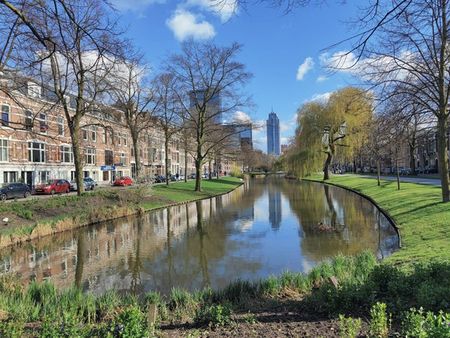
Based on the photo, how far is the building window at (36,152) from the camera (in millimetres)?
42750

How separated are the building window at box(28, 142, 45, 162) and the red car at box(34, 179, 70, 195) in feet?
22.6

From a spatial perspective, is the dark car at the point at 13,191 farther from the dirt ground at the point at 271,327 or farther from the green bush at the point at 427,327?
the green bush at the point at 427,327

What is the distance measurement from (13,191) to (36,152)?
516 inches

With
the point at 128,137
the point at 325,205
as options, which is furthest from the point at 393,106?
the point at 128,137

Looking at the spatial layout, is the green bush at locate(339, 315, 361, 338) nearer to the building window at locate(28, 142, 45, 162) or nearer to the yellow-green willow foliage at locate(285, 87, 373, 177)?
the building window at locate(28, 142, 45, 162)

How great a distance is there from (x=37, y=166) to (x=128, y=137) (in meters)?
27.7

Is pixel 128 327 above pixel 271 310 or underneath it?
above

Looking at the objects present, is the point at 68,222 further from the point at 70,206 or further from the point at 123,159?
the point at 123,159

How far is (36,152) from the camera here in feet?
144

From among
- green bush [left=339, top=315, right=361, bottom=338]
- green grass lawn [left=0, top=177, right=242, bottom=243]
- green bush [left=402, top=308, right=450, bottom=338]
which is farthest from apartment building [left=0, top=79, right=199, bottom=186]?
green bush [left=402, top=308, right=450, bottom=338]

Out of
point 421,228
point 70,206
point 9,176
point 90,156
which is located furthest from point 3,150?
point 421,228

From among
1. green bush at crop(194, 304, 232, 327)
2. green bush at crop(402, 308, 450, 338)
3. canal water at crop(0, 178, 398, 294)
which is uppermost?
green bush at crop(402, 308, 450, 338)

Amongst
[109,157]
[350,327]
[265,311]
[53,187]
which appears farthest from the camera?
[109,157]

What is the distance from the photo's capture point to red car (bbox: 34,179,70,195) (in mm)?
36469
